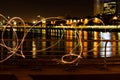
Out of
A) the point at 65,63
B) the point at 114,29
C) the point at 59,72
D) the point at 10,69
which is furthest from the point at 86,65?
the point at 114,29

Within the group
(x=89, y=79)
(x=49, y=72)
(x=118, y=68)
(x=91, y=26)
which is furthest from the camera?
(x=91, y=26)

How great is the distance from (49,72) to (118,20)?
6480 inches

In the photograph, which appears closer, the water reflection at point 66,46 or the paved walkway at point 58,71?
the paved walkway at point 58,71

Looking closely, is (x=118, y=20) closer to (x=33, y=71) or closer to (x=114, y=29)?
(x=114, y=29)

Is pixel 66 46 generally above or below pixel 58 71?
below

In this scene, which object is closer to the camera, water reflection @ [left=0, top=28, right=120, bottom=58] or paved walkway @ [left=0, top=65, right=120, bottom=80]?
paved walkway @ [left=0, top=65, right=120, bottom=80]

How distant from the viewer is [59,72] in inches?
594

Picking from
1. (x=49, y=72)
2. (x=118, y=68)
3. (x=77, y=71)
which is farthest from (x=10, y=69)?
(x=118, y=68)

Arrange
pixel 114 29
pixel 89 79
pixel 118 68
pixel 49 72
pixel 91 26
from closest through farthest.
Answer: pixel 89 79 < pixel 49 72 < pixel 118 68 < pixel 114 29 < pixel 91 26

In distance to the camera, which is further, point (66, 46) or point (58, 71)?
point (66, 46)

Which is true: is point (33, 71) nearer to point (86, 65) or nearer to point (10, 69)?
point (10, 69)

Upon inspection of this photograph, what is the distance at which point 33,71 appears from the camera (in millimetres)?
15312

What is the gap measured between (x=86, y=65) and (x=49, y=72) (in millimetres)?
2463

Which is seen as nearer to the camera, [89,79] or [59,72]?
[89,79]
